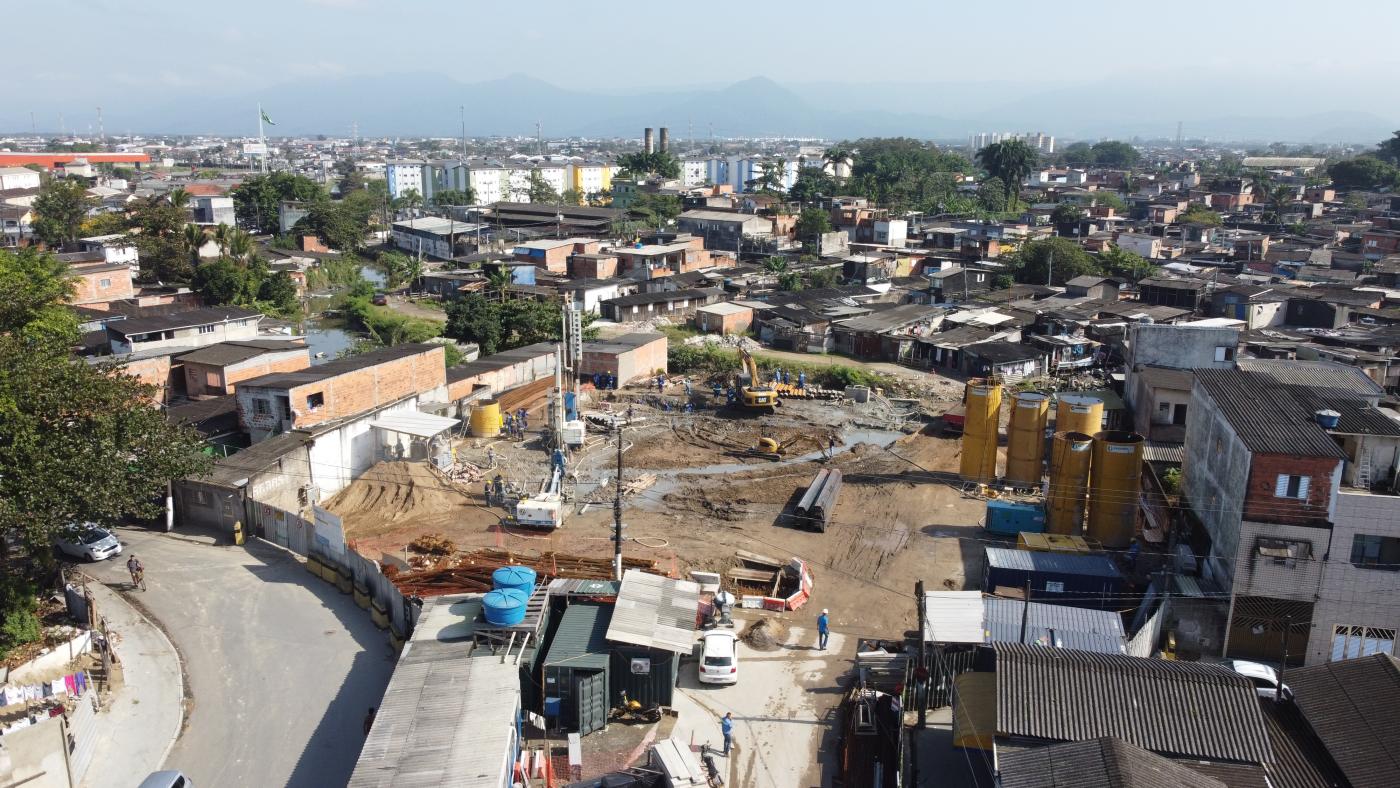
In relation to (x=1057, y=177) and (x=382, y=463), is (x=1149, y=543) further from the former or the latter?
(x=1057, y=177)

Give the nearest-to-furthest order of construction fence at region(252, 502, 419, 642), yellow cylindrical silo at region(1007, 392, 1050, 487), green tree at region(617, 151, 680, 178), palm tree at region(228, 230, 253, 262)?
construction fence at region(252, 502, 419, 642), yellow cylindrical silo at region(1007, 392, 1050, 487), palm tree at region(228, 230, 253, 262), green tree at region(617, 151, 680, 178)

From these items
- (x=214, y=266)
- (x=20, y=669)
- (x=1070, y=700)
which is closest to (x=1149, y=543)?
(x=1070, y=700)

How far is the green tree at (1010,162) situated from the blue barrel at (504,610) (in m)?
72.7

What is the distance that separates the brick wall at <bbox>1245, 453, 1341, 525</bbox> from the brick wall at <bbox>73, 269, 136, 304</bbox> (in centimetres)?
3633

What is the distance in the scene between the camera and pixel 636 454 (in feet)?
84.8

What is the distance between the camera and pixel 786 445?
26938mm

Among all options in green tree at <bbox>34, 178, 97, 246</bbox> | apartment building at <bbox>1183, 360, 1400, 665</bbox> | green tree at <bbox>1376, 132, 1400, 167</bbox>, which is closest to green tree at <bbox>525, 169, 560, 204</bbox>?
green tree at <bbox>34, 178, 97, 246</bbox>

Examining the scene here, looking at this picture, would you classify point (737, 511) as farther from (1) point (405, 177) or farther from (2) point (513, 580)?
(1) point (405, 177)

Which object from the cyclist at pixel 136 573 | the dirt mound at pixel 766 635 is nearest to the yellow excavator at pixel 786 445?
the dirt mound at pixel 766 635

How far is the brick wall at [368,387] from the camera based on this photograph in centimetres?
2261

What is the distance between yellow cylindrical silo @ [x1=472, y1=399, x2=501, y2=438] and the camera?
87.1 feet

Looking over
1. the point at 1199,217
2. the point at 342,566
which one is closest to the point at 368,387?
the point at 342,566

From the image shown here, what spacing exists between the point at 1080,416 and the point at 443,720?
16378 mm

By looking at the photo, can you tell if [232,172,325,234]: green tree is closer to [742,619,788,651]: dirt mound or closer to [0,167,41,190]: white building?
[0,167,41,190]: white building
